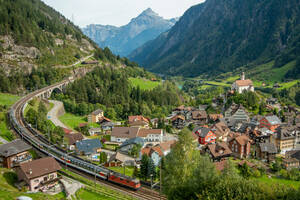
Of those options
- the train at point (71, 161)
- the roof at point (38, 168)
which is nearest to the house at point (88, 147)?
the train at point (71, 161)

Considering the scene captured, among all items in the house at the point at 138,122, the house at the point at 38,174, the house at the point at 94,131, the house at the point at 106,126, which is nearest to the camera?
the house at the point at 38,174

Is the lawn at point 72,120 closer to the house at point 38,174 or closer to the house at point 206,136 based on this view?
the house at point 206,136

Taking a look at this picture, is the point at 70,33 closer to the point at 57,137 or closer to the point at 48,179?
the point at 57,137

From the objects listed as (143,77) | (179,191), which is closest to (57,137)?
(179,191)

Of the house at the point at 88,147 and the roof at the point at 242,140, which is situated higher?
the house at the point at 88,147

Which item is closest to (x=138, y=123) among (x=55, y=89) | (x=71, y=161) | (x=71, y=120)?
(x=71, y=120)

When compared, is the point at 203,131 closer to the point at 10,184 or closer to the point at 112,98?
the point at 112,98
